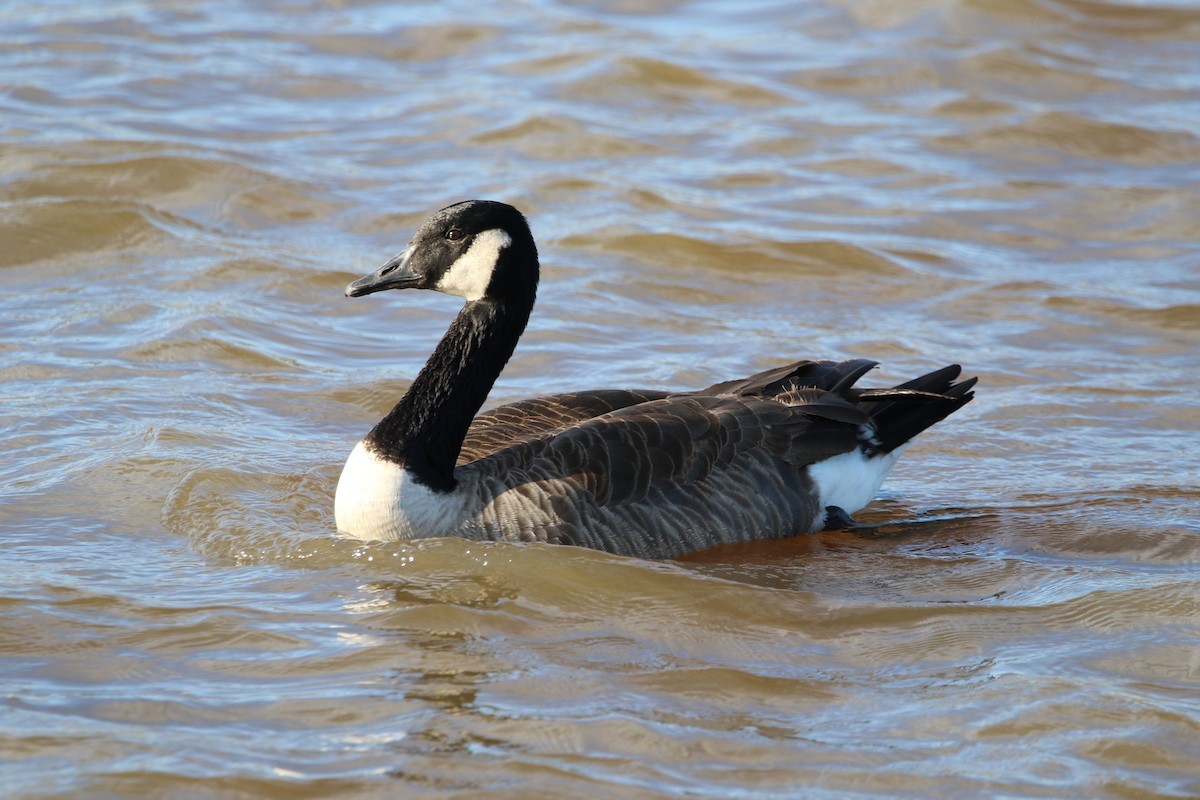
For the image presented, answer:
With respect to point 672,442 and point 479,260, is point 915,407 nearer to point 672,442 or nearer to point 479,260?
point 672,442

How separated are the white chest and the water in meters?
Result: 0.15

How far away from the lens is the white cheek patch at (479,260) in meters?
8.03

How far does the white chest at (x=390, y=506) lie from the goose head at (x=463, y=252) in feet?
3.15

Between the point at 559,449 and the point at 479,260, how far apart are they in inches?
42.6

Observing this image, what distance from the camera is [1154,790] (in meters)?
5.77

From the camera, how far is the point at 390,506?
7727mm

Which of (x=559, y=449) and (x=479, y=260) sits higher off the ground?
(x=479, y=260)

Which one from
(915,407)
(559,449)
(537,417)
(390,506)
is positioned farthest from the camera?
(915,407)

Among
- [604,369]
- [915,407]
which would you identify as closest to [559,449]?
[915,407]

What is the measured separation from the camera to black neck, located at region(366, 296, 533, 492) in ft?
25.7

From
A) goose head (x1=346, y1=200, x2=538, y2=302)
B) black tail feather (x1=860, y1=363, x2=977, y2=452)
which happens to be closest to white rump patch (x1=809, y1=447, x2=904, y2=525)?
black tail feather (x1=860, y1=363, x2=977, y2=452)

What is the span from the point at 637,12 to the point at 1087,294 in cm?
881

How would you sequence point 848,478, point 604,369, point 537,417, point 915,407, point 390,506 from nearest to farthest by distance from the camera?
point 390,506 → point 537,417 → point 848,478 → point 915,407 → point 604,369

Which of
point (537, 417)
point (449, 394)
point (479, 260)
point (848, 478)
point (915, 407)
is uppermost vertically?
point (479, 260)
